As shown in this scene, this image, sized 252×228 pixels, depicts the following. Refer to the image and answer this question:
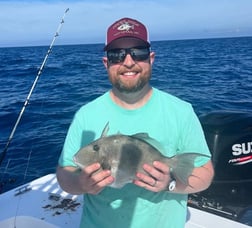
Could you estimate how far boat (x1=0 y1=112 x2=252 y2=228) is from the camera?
12.4 ft

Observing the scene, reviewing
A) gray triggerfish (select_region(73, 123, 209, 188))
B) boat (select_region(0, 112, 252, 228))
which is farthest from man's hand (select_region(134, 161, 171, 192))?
boat (select_region(0, 112, 252, 228))

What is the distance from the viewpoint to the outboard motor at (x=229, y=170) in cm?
399

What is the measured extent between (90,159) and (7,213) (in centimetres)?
223

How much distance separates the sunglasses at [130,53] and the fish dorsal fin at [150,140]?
1.73ft

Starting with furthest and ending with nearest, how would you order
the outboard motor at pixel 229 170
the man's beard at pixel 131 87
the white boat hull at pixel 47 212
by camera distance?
1. the outboard motor at pixel 229 170
2. the white boat hull at pixel 47 212
3. the man's beard at pixel 131 87

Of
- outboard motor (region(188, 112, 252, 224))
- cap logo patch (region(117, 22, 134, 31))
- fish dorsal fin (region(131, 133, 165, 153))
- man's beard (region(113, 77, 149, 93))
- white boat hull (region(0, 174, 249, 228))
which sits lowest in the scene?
white boat hull (region(0, 174, 249, 228))

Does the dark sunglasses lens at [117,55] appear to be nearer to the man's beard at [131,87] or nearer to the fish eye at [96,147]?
the man's beard at [131,87]

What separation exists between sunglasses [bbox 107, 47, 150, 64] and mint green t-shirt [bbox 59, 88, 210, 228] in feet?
0.94

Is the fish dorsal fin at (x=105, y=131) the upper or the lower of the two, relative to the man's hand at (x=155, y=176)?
upper

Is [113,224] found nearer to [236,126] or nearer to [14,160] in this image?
[236,126]

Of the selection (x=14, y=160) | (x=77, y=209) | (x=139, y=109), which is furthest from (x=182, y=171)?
(x=14, y=160)

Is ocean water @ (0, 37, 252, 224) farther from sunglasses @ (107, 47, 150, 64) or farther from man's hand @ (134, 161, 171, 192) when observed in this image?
man's hand @ (134, 161, 171, 192)

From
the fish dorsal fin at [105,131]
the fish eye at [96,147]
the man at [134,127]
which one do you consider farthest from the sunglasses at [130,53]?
the fish eye at [96,147]

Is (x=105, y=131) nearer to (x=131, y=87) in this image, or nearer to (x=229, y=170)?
(x=131, y=87)
